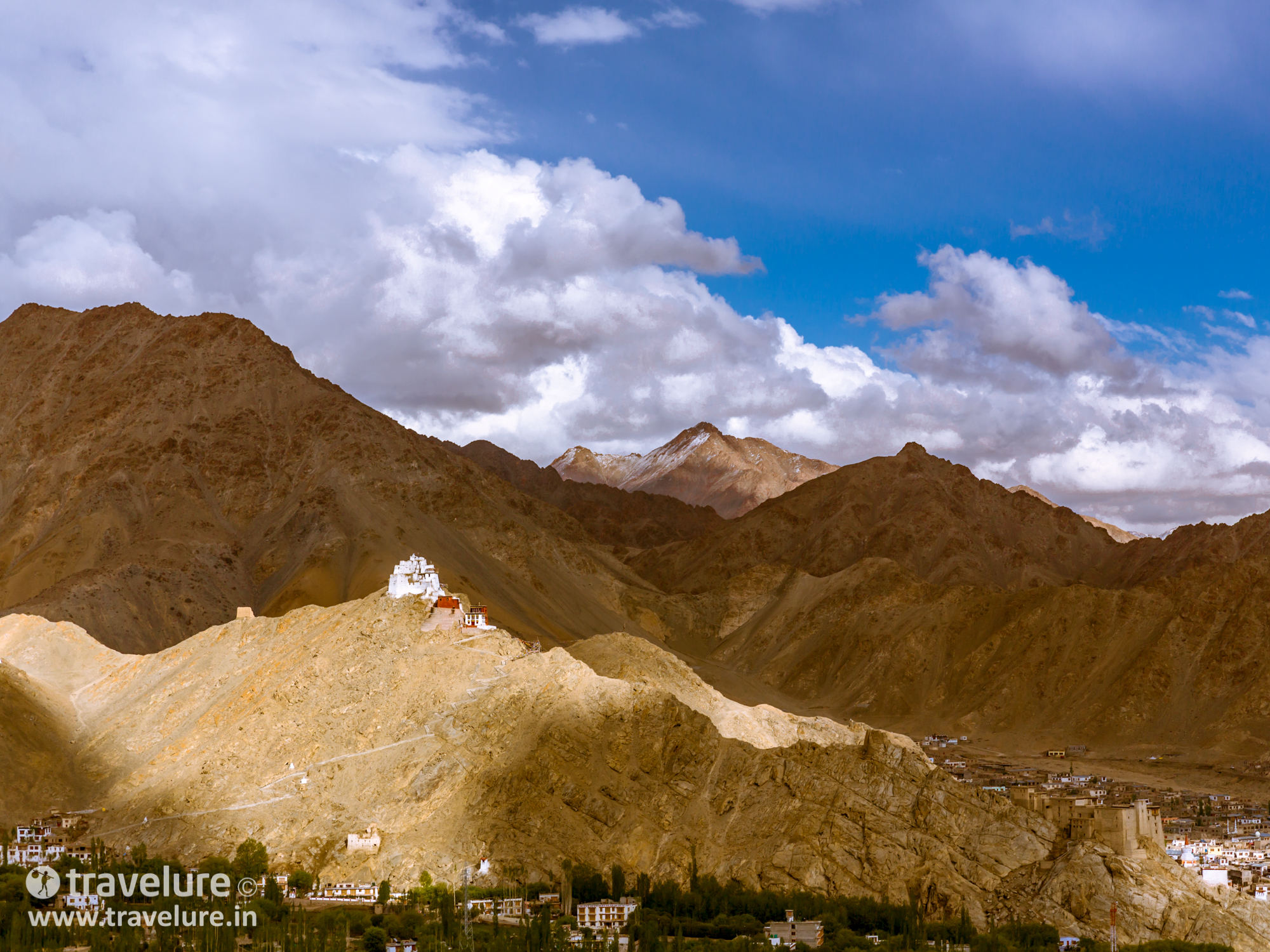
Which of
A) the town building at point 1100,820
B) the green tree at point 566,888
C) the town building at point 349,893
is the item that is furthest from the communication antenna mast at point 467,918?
the town building at point 1100,820

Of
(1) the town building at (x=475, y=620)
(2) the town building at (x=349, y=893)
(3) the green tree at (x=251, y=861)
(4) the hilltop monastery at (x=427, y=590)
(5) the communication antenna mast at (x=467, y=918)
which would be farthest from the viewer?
(1) the town building at (x=475, y=620)

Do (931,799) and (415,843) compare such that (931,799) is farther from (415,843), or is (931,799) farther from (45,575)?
(45,575)

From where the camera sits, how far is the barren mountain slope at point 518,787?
280 feet

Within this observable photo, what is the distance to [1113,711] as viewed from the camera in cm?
17875

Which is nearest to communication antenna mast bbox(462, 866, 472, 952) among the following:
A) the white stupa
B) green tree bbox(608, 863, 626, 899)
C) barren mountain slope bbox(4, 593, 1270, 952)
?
barren mountain slope bbox(4, 593, 1270, 952)

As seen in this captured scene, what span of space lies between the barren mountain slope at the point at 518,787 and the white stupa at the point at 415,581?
35.7 feet

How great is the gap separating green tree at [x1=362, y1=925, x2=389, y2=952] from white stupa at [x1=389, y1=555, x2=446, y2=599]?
41309 mm

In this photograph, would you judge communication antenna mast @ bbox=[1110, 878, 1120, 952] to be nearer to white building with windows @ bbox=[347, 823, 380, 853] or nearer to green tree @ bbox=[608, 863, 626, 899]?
green tree @ bbox=[608, 863, 626, 899]

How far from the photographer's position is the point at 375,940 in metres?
80.3

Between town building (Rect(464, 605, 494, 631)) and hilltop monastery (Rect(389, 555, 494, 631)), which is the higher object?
hilltop monastery (Rect(389, 555, 494, 631))

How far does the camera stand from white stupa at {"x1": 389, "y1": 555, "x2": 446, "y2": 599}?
5017 inches

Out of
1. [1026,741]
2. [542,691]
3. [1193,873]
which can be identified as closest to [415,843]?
[542,691]

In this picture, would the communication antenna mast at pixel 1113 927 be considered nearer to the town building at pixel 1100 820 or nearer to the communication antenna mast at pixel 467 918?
the town building at pixel 1100 820

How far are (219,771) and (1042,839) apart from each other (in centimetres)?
5093
